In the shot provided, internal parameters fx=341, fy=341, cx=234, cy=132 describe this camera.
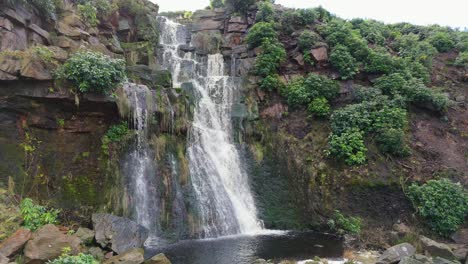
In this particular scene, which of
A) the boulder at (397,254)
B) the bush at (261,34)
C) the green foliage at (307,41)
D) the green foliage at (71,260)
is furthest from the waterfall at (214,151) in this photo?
the green foliage at (71,260)

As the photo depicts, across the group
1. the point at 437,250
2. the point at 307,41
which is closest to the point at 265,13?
the point at 307,41

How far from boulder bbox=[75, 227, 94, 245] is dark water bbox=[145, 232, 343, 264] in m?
2.16

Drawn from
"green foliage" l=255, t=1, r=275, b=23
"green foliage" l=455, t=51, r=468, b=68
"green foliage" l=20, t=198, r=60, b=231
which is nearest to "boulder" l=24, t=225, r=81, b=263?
"green foliage" l=20, t=198, r=60, b=231

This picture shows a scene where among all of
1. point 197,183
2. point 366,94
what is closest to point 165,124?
point 197,183

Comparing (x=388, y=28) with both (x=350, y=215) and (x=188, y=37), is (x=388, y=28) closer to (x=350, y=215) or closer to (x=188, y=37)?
(x=188, y=37)

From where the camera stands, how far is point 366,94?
19234mm

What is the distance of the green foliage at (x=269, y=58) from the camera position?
2141cm

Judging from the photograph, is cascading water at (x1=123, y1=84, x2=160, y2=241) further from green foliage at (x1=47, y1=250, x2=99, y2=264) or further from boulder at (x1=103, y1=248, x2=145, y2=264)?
green foliage at (x1=47, y1=250, x2=99, y2=264)

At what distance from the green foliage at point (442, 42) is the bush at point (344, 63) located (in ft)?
27.7

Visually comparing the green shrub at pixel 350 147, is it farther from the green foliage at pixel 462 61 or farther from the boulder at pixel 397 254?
the green foliage at pixel 462 61

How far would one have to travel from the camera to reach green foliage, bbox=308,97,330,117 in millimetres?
18953

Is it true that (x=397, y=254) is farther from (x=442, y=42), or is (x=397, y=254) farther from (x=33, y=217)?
(x=442, y=42)

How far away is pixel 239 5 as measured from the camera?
27016 mm

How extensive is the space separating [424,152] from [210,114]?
11557mm
